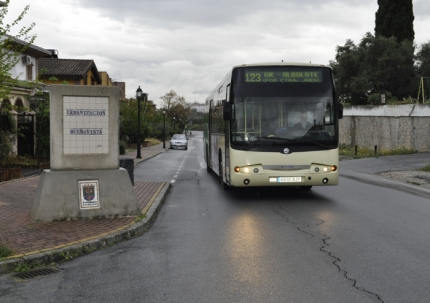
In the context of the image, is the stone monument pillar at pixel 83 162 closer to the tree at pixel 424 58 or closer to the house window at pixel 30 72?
the house window at pixel 30 72

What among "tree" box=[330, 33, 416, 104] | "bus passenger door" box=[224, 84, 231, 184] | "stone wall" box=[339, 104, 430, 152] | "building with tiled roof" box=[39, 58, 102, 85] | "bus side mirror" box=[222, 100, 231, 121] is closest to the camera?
"bus side mirror" box=[222, 100, 231, 121]

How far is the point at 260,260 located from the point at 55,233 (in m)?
3.35

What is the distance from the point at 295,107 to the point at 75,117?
527cm

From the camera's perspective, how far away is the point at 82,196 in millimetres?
9258

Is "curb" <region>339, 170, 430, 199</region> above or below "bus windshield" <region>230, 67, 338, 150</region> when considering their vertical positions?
below

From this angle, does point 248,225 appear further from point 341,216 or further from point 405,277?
point 405,277

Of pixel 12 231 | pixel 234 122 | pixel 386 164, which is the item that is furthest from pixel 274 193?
pixel 386 164

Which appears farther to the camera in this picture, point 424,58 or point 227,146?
point 424,58

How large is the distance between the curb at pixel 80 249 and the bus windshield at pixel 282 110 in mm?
3697

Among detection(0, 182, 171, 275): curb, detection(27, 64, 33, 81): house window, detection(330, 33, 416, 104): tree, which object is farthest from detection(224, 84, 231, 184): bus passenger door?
detection(330, 33, 416, 104): tree

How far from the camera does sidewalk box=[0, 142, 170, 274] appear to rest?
6.62 meters

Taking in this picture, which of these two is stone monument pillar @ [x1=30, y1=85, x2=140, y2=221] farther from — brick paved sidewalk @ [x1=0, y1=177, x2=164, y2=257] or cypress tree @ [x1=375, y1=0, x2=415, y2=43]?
cypress tree @ [x1=375, y1=0, x2=415, y2=43]

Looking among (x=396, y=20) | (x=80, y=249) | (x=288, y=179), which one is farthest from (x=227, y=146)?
(x=396, y=20)

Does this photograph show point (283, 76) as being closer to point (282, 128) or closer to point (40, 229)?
point (282, 128)
